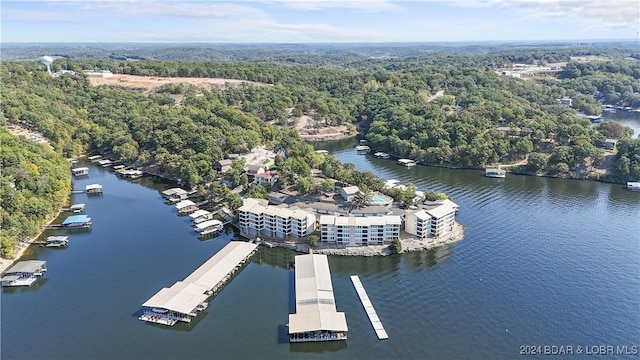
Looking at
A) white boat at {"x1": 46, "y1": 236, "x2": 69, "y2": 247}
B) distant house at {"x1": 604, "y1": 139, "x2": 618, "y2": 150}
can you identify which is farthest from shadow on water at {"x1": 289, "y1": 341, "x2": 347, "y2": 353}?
distant house at {"x1": 604, "y1": 139, "x2": 618, "y2": 150}

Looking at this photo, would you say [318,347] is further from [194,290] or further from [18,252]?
[18,252]

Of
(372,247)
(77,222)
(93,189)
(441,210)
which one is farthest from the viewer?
(93,189)

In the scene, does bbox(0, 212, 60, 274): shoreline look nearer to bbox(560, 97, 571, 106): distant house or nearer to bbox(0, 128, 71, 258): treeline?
bbox(0, 128, 71, 258): treeline

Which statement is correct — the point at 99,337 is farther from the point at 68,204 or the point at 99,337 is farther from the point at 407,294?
the point at 68,204

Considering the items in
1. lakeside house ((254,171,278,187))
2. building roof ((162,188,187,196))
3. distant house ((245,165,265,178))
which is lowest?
building roof ((162,188,187,196))

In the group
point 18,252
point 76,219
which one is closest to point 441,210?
point 76,219

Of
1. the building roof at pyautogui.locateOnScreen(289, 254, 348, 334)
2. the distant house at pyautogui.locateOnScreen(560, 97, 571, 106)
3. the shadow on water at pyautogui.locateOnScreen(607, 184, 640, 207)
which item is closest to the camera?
the building roof at pyautogui.locateOnScreen(289, 254, 348, 334)

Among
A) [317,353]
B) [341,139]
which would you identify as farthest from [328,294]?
[341,139]
